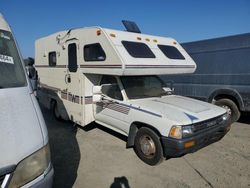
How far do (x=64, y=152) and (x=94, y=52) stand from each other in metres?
2.28

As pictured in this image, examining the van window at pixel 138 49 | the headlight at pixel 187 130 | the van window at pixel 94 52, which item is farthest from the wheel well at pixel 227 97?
the van window at pixel 94 52

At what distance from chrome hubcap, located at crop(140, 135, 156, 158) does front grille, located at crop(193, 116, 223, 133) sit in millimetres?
843

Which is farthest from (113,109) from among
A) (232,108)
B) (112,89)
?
(232,108)

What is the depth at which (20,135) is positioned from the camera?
2.40 m

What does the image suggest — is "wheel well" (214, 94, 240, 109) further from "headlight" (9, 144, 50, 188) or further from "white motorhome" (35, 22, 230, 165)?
"headlight" (9, 144, 50, 188)

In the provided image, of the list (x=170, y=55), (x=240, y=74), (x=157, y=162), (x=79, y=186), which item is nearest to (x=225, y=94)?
(x=240, y=74)

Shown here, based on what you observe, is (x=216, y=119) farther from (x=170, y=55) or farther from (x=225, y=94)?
(x=225, y=94)

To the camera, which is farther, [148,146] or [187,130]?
[148,146]

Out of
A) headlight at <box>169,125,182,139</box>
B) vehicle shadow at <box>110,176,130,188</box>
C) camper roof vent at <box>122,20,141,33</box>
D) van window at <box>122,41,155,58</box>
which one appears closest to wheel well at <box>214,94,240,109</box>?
van window at <box>122,41,155,58</box>

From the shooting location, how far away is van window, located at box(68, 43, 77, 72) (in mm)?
6168

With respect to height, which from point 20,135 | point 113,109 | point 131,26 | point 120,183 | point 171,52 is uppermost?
point 131,26

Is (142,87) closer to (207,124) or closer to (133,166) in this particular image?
(207,124)

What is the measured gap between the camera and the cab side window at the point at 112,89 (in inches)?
212

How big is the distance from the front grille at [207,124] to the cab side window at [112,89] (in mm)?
1712
